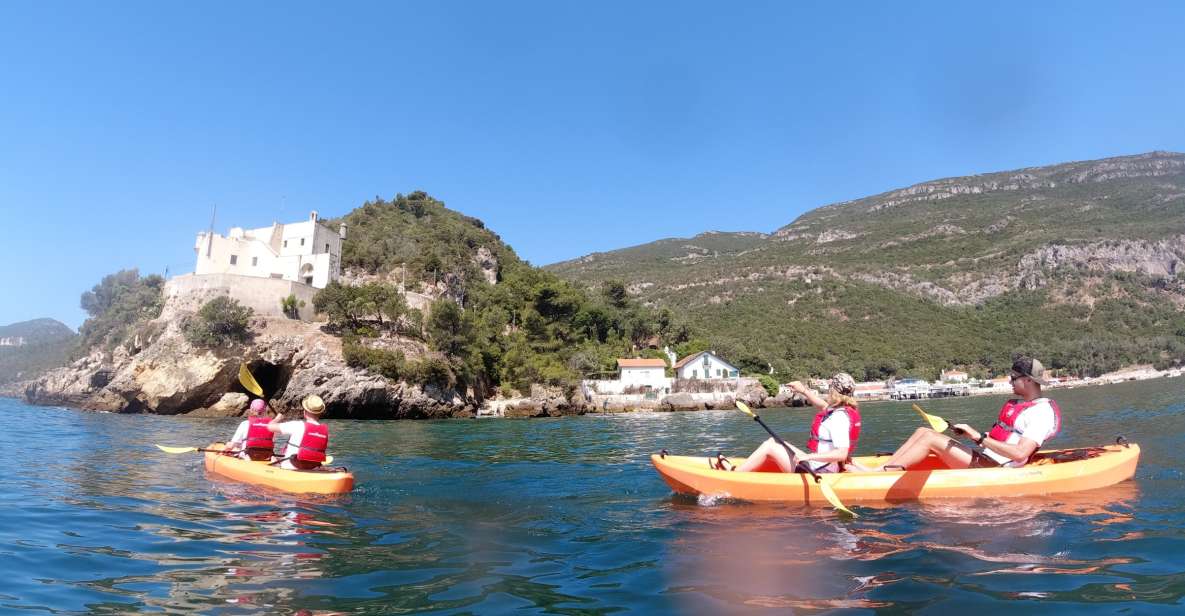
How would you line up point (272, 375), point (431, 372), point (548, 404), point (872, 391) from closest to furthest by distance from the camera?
point (431, 372), point (272, 375), point (548, 404), point (872, 391)

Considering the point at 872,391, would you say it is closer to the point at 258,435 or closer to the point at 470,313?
the point at 470,313

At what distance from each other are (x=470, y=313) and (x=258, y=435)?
112 feet

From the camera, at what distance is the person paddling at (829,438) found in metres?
7.01

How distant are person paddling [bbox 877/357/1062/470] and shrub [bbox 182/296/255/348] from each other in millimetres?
35889

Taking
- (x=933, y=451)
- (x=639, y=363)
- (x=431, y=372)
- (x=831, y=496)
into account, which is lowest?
(x=831, y=496)

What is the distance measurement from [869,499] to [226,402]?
117ft

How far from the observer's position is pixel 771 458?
751 centimetres

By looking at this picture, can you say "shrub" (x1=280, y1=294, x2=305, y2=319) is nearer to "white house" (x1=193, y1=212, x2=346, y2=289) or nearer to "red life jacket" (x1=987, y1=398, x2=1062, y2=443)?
"white house" (x1=193, y1=212, x2=346, y2=289)

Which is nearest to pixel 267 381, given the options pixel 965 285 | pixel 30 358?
pixel 965 285

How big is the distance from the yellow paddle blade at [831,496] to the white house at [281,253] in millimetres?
41950

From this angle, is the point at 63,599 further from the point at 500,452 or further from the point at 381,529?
the point at 500,452

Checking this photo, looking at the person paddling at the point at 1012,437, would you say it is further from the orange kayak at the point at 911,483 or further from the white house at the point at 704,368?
the white house at the point at 704,368

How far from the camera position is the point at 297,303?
37.9 metres

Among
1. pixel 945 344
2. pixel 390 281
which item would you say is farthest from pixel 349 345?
pixel 945 344
